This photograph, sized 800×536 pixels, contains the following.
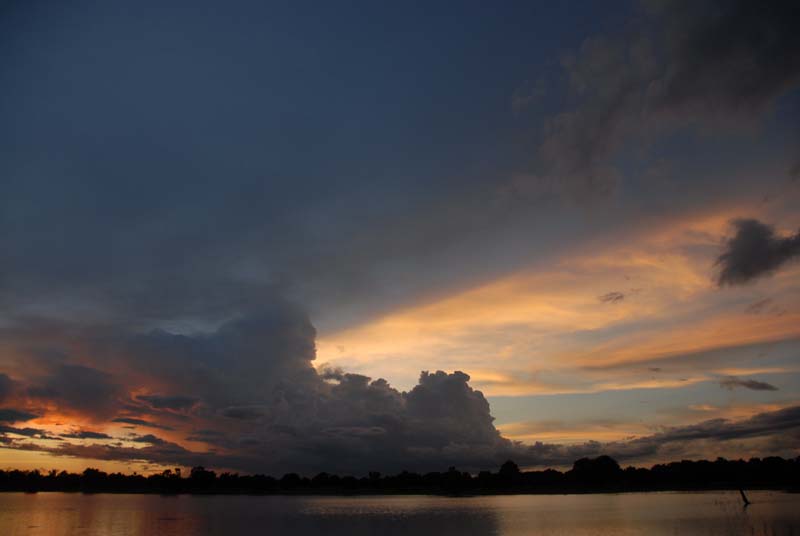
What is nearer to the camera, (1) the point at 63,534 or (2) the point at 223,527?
(1) the point at 63,534

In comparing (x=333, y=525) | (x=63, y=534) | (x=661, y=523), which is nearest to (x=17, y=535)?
(x=63, y=534)

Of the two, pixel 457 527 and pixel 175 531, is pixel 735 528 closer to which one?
pixel 457 527

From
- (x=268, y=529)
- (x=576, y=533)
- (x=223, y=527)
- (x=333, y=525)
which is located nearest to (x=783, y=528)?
(x=576, y=533)

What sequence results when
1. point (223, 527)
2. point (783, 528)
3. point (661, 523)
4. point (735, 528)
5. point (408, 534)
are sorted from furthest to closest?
point (223, 527) < point (661, 523) < point (408, 534) < point (735, 528) < point (783, 528)

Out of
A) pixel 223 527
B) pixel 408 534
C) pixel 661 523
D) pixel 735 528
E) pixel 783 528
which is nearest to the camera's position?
pixel 783 528

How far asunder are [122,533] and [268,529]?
24.6 m

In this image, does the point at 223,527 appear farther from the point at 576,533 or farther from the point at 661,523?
the point at 661,523

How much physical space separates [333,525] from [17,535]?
5315 cm

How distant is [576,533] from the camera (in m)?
80.5

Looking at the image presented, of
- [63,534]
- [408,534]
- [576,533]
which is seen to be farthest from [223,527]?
[576,533]

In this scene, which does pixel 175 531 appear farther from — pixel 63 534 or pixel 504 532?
pixel 504 532

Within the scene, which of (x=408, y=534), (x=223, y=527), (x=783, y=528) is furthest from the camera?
(x=223, y=527)

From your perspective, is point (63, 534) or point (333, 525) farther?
point (333, 525)

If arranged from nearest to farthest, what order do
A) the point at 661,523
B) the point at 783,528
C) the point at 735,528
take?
the point at 783,528, the point at 735,528, the point at 661,523
